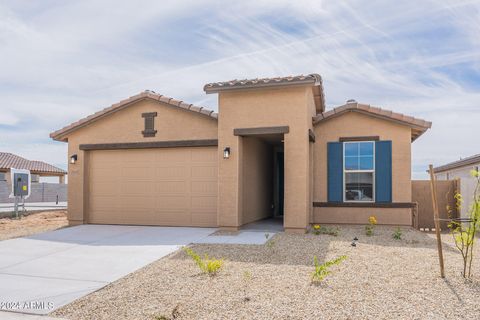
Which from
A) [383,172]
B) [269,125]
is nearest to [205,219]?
[269,125]

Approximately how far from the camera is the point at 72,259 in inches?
292

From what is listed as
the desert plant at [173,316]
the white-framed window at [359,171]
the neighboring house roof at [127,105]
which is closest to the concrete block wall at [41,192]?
the neighboring house roof at [127,105]

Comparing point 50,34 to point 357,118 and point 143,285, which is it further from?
point 357,118

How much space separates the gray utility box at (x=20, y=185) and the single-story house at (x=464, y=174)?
701 inches

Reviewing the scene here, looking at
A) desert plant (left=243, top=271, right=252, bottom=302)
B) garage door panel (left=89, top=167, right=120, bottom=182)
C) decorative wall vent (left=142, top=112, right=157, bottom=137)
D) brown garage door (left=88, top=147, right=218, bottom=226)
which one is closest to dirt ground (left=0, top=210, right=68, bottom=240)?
brown garage door (left=88, top=147, right=218, bottom=226)

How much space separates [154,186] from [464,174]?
1645 centimetres

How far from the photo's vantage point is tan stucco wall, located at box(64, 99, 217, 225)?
1159 centimetres

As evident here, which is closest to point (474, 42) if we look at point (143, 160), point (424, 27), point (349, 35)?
point (424, 27)

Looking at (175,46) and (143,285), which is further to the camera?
(175,46)

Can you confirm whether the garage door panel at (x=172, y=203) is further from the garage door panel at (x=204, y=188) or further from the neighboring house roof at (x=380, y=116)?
the neighboring house roof at (x=380, y=116)

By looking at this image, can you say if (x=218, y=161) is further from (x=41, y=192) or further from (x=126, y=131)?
(x=41, y=192)

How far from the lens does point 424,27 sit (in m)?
10.6

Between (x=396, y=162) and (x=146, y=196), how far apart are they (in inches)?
314

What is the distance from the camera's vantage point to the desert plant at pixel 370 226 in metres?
10.1
